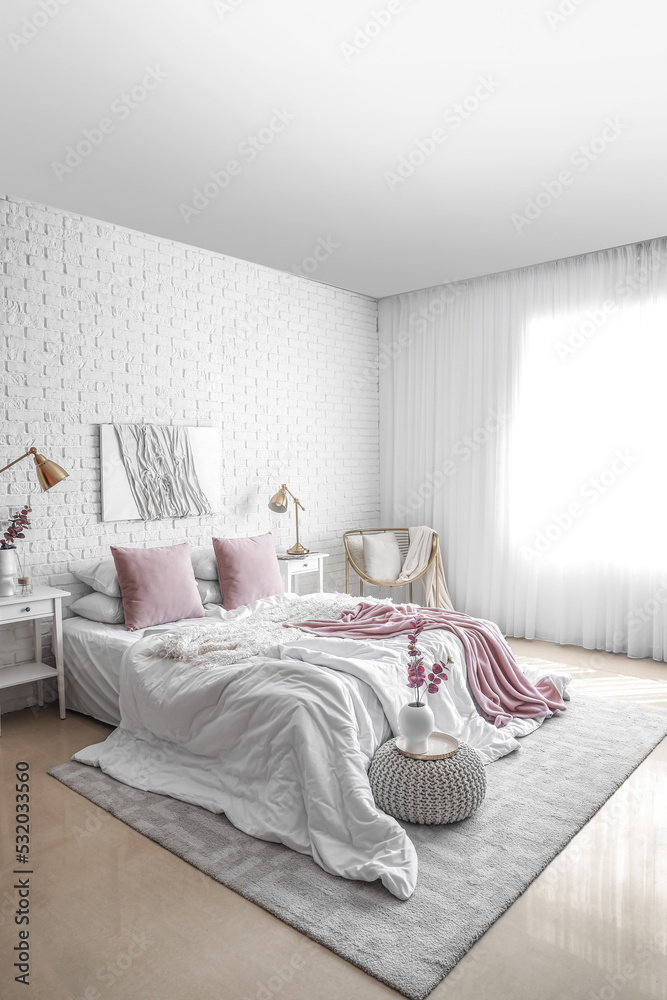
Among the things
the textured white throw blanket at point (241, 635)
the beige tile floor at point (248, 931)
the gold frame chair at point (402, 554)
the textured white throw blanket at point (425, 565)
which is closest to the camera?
the beige tile floor at point (248, 931)

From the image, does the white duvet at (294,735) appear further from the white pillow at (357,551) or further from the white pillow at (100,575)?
the white pillow at (357,551)

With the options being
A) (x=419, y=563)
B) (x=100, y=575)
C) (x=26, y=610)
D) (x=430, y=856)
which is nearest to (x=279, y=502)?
(x=419, y=563)

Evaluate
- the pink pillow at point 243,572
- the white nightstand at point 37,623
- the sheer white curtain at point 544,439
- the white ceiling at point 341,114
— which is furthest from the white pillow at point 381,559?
the white nightstand at point 37,623

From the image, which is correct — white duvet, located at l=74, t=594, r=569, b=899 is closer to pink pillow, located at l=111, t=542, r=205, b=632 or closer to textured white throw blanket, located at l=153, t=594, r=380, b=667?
textured white throw blanket, located at l=153, t=594, r=380, b=667

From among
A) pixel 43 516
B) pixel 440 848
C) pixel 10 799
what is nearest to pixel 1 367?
pixel 43 516

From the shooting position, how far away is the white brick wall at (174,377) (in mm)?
3895

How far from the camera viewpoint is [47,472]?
11.9ft

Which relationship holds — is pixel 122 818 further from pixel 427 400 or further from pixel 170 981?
pixel 427 400

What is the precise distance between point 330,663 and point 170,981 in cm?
131

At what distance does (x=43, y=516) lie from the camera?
396cm

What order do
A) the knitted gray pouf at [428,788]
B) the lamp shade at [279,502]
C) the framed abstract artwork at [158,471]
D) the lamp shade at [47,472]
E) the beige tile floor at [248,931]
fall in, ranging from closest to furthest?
the beige tile floor at [248,931] < the knitted gray pouf at [428,788] < the lamp shade at [47,472] < the framed abstract artwork at [158,471] < the lamp shade at [279,502]

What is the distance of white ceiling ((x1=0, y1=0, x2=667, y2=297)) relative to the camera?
2.35m

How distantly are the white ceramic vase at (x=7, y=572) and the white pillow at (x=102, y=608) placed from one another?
46 centimetres

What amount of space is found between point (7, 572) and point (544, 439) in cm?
380
